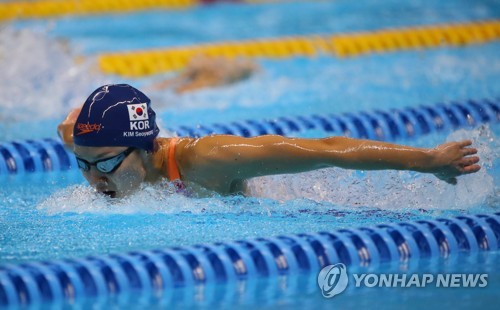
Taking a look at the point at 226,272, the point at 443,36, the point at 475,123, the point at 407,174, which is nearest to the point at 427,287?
the point at 226,272

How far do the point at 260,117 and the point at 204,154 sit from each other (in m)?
2.52

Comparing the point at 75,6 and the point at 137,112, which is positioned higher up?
the point at 75,6

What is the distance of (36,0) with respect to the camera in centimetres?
1041

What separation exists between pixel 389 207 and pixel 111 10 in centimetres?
695

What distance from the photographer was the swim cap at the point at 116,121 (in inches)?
138

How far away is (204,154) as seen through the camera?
3.58 metres

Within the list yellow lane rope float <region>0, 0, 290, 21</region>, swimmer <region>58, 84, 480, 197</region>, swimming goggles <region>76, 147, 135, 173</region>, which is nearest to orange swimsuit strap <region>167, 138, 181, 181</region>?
swimmer <region>58, 84, 480, 197</region>

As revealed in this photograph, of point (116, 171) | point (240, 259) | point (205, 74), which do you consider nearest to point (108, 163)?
point (116, 171)

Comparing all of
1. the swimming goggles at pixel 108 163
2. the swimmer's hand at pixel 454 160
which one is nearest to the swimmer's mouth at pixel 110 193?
the swimming goggles at pixel 108 163

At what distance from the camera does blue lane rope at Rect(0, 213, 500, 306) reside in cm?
316

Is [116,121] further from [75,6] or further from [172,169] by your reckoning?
[75,6]

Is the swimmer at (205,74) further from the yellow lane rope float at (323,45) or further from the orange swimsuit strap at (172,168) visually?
the orange swimsuit strap at (172,168)

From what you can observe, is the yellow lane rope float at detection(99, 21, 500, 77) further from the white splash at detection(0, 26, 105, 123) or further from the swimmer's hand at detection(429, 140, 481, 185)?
the swimmer's hand at detection(429, 140, 481, 185)

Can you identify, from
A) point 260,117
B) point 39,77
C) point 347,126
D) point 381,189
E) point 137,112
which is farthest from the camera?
point 39,77
